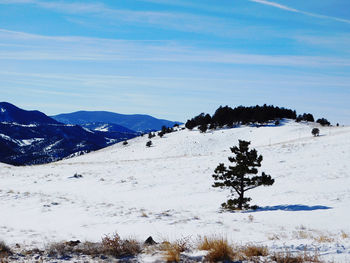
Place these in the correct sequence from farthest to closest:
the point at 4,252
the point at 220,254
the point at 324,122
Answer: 1. the point at 324,122
2. the point at 4,252
3. the point at 220,254

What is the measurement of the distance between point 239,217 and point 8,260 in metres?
8.35

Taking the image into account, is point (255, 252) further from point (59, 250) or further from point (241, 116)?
point (241, 116)

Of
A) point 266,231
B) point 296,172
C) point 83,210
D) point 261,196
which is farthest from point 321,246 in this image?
point 296,172

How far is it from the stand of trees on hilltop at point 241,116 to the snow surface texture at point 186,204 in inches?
1674

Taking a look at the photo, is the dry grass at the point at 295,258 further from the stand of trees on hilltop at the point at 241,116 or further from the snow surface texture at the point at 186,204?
the stand of trees on hilltop at the point at 241,116

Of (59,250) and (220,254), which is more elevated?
(220,254)

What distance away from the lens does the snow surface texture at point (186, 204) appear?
9078 mm

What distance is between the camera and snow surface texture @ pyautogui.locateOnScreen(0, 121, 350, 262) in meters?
9.08

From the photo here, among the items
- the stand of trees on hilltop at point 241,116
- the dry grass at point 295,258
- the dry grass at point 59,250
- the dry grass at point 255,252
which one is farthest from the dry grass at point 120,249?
the stand of trees on hilltop at point 241,116

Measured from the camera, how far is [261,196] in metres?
19.3

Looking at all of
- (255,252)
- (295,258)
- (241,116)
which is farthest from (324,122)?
(295,258)

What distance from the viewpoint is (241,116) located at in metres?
84.9

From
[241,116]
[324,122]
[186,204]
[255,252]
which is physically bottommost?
[186,204]

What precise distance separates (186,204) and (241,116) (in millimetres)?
70362
